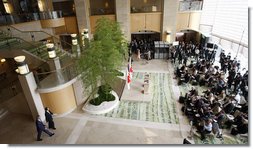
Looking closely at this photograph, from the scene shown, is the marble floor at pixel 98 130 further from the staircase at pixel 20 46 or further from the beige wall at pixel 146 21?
the beige wall at pixel 146 21

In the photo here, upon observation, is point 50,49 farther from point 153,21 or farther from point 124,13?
point 153,21

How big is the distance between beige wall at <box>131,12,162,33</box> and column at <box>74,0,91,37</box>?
490cm

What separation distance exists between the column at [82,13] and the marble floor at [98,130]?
11.9m

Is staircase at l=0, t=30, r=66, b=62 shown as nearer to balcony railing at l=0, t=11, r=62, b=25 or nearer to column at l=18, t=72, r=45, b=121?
balcony railing at l=0, t=11, r=62, b=25

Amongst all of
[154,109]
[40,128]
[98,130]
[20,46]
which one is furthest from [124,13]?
[40,128]

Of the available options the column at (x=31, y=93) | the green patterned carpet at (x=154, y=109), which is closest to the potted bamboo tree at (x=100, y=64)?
the green patterned carpet at (x=154, y=109)

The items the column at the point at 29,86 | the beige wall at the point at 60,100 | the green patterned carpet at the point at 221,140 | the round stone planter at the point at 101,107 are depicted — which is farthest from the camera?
the round stone planter at the point at 101,107

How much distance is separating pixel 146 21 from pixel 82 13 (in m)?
6.97

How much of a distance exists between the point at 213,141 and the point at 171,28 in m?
13.6

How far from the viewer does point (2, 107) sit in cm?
991

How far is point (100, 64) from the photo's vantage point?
889 centimetres

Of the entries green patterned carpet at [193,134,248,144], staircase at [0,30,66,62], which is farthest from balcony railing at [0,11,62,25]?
green patterned carpet at [193,134,248,144]

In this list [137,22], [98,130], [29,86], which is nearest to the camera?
[29,86]

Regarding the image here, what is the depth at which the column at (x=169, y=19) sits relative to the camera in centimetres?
1736
